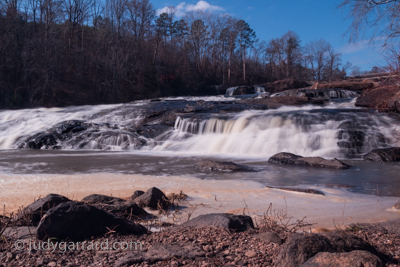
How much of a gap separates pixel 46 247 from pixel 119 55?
35615 millimetres

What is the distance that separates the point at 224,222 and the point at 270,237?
45cm

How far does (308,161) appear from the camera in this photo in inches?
348

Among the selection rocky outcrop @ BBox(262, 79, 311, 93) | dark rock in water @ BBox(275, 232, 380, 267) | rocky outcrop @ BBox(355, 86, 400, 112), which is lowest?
dark rock in water @ BBox(275, 232, 380, 267)

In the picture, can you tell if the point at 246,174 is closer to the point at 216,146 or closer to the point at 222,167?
the point at 222,167

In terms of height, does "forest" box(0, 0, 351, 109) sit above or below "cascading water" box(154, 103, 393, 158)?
above

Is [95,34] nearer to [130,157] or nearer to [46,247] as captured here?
[130,157]

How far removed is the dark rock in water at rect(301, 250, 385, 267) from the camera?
6.24ft

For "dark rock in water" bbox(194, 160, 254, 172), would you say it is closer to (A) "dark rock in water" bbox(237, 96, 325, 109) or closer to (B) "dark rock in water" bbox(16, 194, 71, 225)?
(B) "dark rock in water" bbox(16, 194, 71, 225)

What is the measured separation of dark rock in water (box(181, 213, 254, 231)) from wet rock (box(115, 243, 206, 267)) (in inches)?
18.9

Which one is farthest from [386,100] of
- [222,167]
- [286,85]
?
[286,85]

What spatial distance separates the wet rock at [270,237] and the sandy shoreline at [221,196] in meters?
1.02

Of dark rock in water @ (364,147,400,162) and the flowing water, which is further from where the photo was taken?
dark rock in water @ (364,147,400,162)

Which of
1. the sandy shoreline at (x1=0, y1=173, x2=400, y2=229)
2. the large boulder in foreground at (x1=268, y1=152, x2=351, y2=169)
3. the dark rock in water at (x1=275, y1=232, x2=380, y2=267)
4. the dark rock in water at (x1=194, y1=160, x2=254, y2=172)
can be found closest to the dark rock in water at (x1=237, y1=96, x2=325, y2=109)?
the large boulder in foreground at (x1=268, y1=152, x2=351, y2=169)

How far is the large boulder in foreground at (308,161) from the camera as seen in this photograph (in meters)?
8.51
